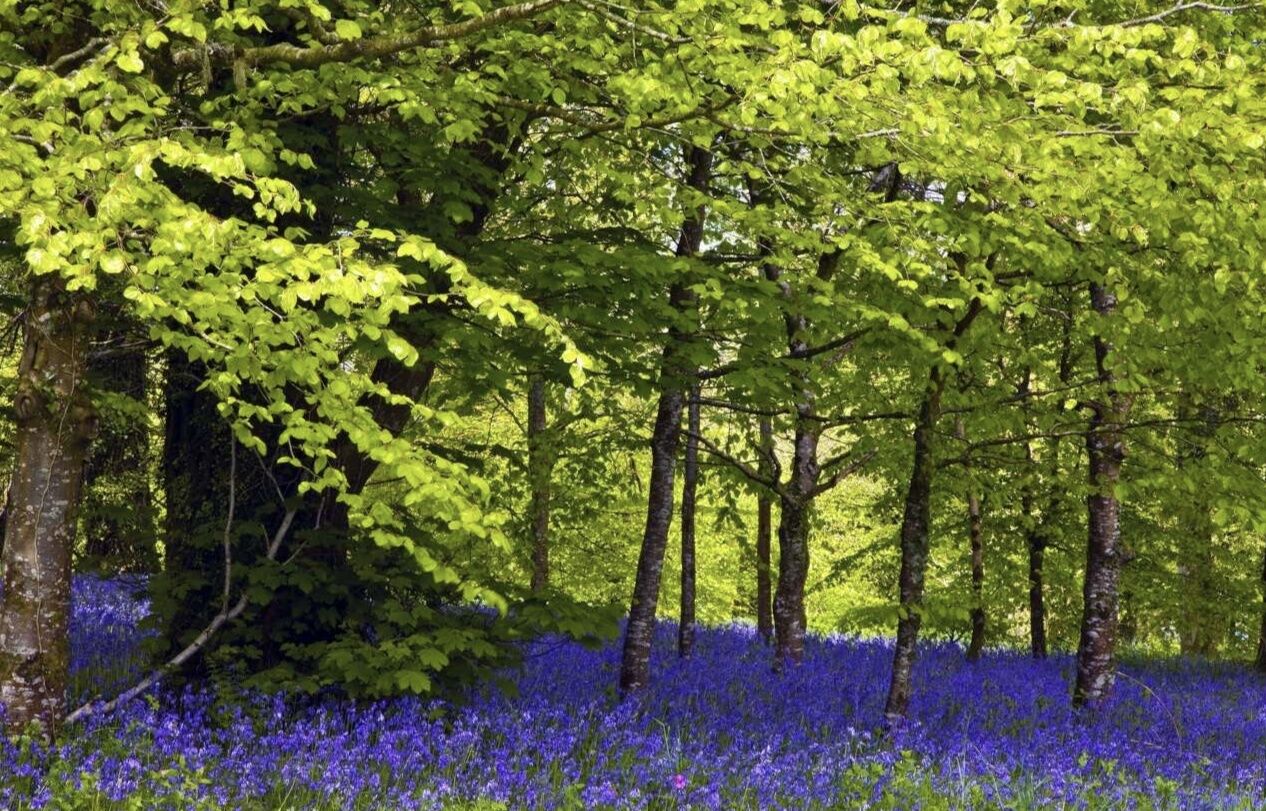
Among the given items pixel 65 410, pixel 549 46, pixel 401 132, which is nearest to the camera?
pixel 65 410

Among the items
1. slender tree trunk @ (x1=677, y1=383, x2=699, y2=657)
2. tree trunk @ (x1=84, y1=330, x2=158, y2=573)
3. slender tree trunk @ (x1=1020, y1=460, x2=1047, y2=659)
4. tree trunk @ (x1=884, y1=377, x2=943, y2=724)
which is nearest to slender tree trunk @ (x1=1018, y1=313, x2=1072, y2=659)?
slender tree trunk @ (x1=1020, y1=460, x2=1047, y2=659)

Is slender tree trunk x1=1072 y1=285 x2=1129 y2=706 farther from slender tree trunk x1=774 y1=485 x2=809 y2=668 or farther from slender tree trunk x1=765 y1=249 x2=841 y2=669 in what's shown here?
slender tree trunk x1=774 y1=485 x2=809 y2=668

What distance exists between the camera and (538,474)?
1462 centimetres

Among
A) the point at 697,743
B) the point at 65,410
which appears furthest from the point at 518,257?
the point at 697,743

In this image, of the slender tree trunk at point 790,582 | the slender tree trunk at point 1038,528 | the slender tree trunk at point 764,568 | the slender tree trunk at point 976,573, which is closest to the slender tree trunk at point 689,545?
the slender tree trunk at point 790,582

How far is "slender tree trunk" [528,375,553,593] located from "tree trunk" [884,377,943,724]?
11.0 feet

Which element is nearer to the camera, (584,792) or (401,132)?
(584,792)

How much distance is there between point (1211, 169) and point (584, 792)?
6.34 m

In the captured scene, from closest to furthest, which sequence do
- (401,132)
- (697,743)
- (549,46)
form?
(549,46), (697,743), (401,132)

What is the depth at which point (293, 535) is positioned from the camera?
9.97 m

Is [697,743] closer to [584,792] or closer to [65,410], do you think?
[584,792]

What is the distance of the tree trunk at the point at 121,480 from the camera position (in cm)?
1052

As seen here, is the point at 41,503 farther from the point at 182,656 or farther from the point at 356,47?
the point at 356,47

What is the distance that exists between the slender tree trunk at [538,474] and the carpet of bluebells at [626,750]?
1526 millimetres
